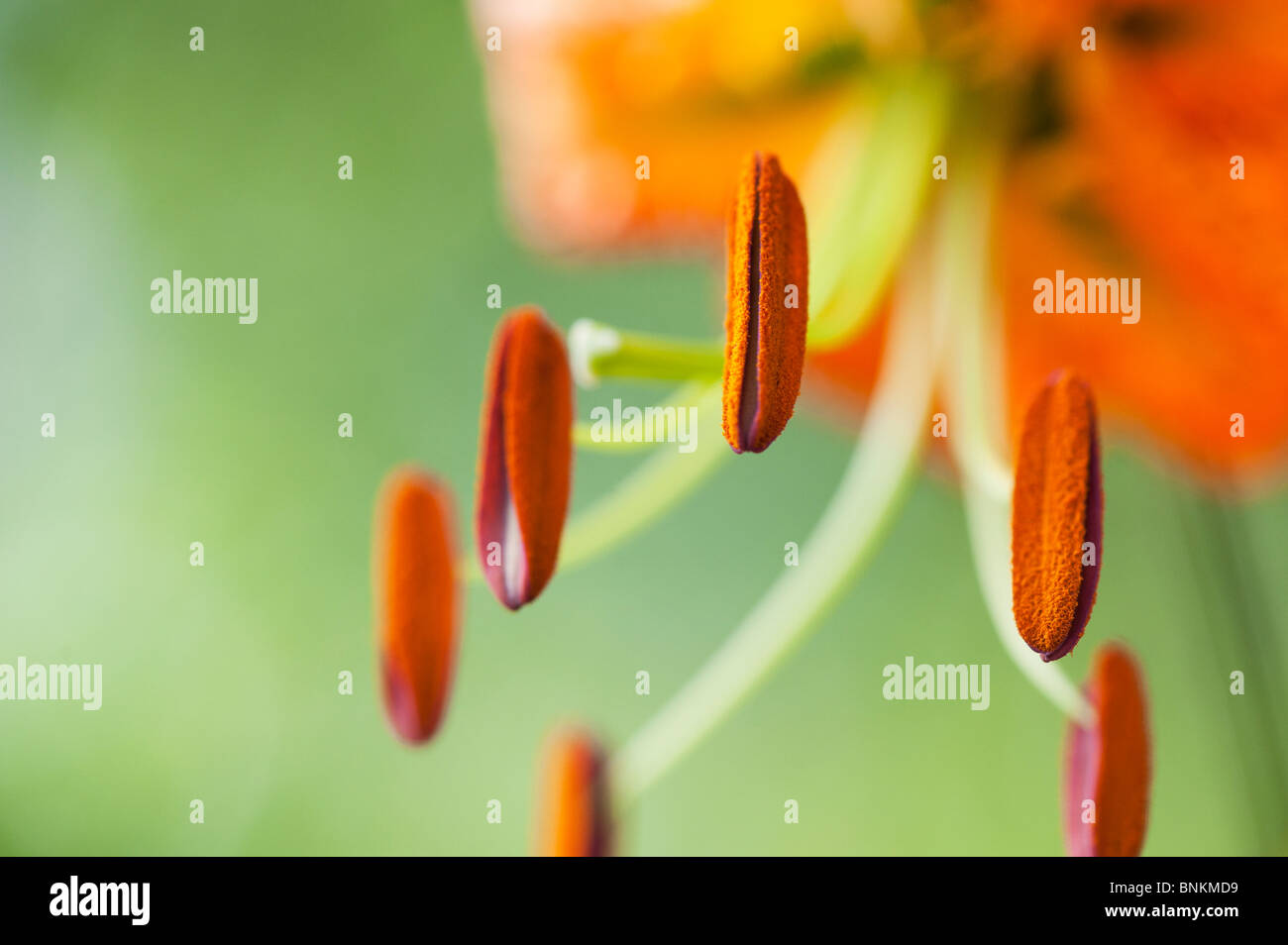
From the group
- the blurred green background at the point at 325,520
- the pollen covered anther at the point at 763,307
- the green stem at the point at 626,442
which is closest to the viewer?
the pollen covered anther at the point at 763,307

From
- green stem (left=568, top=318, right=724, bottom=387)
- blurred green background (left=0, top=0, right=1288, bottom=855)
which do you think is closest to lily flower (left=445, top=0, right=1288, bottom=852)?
green stem (left=568, top=318, right=724, bottom=387)

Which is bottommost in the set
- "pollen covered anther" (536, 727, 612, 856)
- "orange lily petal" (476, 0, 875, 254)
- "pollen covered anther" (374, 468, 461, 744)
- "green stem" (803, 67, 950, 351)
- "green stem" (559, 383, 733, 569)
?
"pollen covered anther" (536, 727, 612, 856)

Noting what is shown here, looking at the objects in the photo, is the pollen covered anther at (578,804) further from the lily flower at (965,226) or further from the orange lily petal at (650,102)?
the orange lily petal at (650,102)

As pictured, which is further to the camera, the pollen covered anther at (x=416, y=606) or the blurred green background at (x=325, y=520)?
Result: the blurred green background at (x=325, y=520)

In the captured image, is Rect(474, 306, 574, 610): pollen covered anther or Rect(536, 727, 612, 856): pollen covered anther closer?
Rect(474, 306, 574, 610): pollen covered anther

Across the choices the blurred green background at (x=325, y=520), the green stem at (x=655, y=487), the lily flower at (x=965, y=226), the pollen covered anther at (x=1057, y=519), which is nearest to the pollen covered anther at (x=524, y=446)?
the lily flower at (x=965, y=226)

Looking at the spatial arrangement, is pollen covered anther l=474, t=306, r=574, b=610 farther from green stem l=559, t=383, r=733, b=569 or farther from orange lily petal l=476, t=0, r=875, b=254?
orange lily petal l=476, t=0, r=875, b=254

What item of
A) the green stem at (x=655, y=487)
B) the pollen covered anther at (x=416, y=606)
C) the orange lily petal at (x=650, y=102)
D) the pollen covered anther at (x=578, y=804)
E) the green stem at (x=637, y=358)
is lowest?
the pollen covered anther at (x=578, y=804)

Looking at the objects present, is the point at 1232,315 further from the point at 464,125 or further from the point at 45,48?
the point at 45,48

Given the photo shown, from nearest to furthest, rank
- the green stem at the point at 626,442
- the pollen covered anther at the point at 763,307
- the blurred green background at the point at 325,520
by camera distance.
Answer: the pollen covered anther at the point at 763,307 → the green stem at the point at 626,442 → the blurred green background at the point at 325,520
